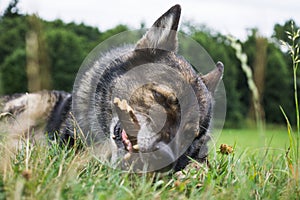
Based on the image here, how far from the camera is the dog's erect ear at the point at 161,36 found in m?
3.95

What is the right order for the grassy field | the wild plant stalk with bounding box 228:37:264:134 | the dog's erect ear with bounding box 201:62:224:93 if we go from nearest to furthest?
the grassy field → the wild plant stalk with bounding box 228:37:264:134 → the dog's erect ear with bounding box 201:62:224:93

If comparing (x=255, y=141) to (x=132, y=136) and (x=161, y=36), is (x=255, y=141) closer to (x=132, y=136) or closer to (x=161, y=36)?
(x=161, y=36)

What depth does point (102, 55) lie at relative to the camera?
482 cm

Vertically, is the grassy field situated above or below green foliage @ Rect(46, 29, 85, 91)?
below

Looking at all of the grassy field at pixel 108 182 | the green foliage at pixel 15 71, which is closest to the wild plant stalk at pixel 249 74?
the grassy field at pixel 108 182

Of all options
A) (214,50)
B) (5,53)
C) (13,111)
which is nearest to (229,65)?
(214,50)

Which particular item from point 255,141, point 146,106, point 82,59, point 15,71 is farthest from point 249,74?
point 82,59

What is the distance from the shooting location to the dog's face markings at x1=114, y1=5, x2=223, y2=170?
121 inches

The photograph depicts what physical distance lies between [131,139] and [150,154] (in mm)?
437

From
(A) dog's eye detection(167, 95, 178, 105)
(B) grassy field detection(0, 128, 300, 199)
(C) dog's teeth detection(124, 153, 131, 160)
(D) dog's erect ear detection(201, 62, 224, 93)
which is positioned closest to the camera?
(B) grassy field detection(0, 128, 300, 199)

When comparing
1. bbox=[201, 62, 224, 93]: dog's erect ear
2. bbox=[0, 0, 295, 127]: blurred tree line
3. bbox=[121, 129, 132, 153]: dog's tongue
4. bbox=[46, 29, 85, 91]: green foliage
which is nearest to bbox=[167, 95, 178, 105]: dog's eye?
bbox=[121, 129, 132, 153]: dog's tongue

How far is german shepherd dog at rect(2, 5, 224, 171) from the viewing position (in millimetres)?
3088

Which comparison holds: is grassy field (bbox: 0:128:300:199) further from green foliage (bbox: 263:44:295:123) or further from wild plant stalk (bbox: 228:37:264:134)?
green foliage (bbox: 263:44:295:123)

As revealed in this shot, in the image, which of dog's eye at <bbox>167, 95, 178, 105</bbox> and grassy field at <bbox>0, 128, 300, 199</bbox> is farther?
dog's eye at <bbox>167, 95, 178, 105</bbox>
